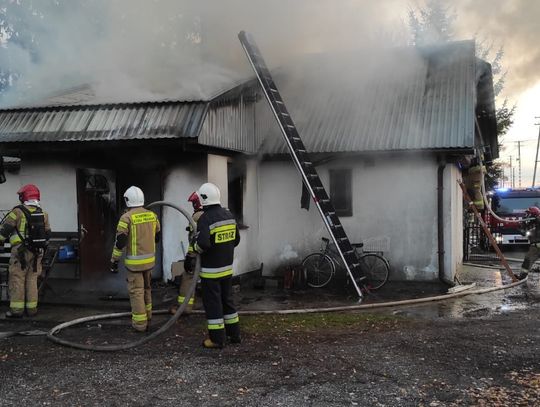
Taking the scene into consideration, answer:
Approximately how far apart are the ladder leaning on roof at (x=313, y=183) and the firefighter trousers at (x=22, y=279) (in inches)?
171

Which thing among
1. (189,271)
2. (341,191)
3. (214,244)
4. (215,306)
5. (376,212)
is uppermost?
(341,191)

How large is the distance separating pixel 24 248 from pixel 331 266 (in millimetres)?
5093

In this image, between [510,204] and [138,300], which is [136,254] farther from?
[510,204]

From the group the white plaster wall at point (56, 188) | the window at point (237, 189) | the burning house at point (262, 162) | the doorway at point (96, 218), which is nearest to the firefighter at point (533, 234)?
the burning house at point (262, 162)

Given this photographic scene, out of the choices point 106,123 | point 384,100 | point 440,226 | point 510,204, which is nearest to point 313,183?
point 440,226

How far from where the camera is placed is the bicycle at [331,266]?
9461 millimetres

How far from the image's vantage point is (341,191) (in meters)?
10.3

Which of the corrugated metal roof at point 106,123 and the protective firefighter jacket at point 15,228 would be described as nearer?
the protective firefighter jacket at point 15,228

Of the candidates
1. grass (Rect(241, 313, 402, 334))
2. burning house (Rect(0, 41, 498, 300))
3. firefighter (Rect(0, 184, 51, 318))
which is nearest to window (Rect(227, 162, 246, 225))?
burning house (Rect(0, 41, 498, 300))

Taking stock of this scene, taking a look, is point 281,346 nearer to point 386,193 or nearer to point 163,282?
point 163,282

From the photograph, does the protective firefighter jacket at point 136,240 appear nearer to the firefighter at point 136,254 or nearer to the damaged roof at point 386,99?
the firefighter at point 136,254

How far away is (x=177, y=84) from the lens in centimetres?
946

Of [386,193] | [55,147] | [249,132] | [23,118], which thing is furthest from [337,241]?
[23,118]

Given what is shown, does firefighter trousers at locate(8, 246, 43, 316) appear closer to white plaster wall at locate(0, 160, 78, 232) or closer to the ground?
the ground
